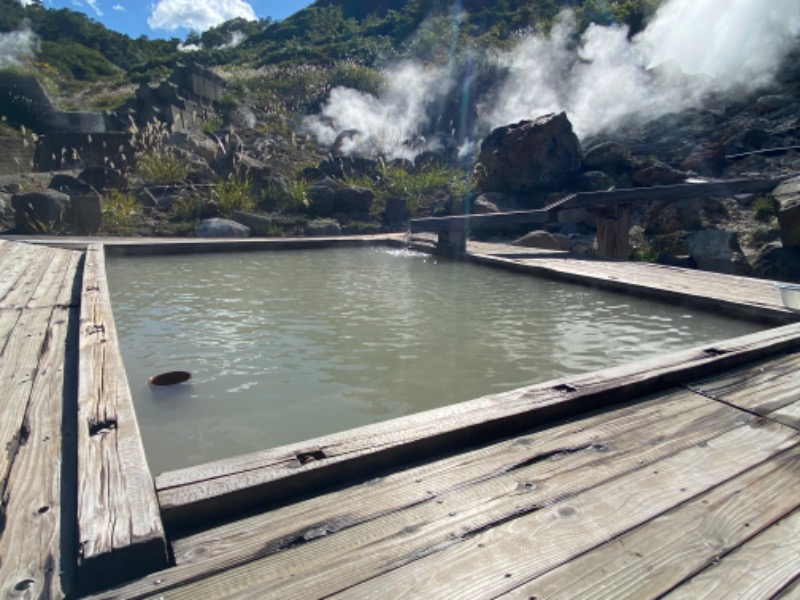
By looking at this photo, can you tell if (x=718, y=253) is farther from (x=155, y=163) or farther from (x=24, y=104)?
(x=24, y=104)

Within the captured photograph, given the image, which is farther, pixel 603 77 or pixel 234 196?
pixel 603 77

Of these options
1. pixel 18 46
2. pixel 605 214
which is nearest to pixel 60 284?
pixel 605 214

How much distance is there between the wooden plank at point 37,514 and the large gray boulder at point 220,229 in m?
6.30

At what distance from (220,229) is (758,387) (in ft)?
23.1

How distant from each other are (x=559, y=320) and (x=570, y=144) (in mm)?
6243

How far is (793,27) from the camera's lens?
1295cm

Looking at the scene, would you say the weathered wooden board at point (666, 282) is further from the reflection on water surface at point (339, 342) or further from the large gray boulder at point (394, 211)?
the large gray boulder at point (394, 211)

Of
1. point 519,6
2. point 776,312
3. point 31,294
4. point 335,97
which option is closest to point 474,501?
point 776,312

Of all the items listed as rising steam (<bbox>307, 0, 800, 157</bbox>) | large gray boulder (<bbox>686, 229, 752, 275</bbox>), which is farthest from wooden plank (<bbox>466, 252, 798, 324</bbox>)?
rising steam (<bbox>307, 0, 800, 157</bbox>)

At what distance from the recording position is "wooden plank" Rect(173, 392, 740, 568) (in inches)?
43.9

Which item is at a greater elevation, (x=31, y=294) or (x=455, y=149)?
(x=455, y=149)

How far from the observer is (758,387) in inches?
78.9

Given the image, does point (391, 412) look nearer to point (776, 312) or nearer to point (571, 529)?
point (571, 529)

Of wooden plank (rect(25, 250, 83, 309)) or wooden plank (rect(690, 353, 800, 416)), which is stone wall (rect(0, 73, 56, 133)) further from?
wooden plank (rect(690, 353, 800, 416))
